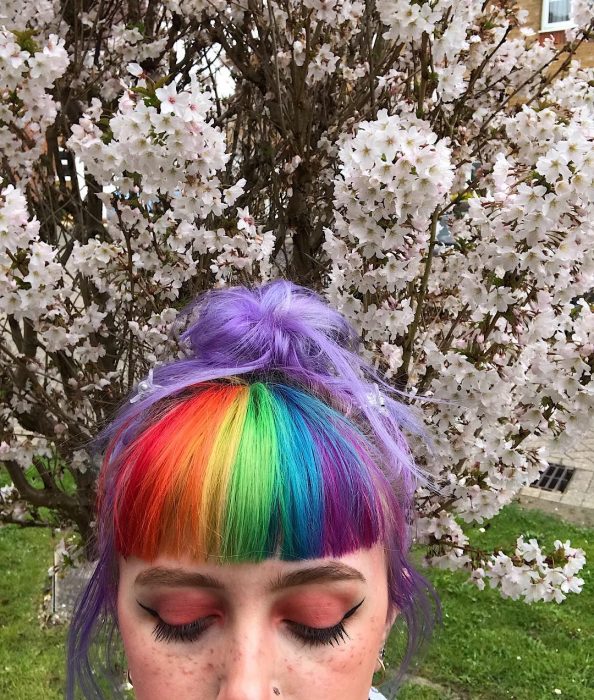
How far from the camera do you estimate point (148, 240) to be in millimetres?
2014

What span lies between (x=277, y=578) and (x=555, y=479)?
5.39 m

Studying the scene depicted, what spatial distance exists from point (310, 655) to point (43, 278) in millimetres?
1317

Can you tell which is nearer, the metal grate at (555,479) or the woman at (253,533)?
the woman at (253,533)

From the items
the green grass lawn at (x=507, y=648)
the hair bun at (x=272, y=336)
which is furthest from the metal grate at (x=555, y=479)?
the hair bun at (x=272, y=336)

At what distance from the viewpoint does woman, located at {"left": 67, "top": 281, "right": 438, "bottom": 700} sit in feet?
3.26

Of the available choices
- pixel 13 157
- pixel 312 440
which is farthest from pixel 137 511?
pixel 13 157

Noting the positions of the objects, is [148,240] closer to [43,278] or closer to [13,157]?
[43,278]

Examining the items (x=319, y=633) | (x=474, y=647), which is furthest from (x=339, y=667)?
(x=474, y=647)

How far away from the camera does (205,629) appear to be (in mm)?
1023

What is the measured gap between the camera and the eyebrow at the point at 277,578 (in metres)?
1.00

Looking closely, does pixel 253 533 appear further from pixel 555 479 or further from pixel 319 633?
pixel 555 479

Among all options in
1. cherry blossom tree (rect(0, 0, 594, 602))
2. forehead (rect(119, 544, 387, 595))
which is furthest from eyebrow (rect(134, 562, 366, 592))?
cherry blossom tree (rect(0, 0, 594, 602))

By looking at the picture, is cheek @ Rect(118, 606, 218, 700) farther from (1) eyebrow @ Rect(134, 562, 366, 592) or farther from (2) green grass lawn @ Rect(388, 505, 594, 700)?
(2) green grass lawn @ Rect(388, 505, 594, 700)

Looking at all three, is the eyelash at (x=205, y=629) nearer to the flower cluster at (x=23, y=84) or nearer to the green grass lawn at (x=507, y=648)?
the flower cluster at (x=23, y=84)
